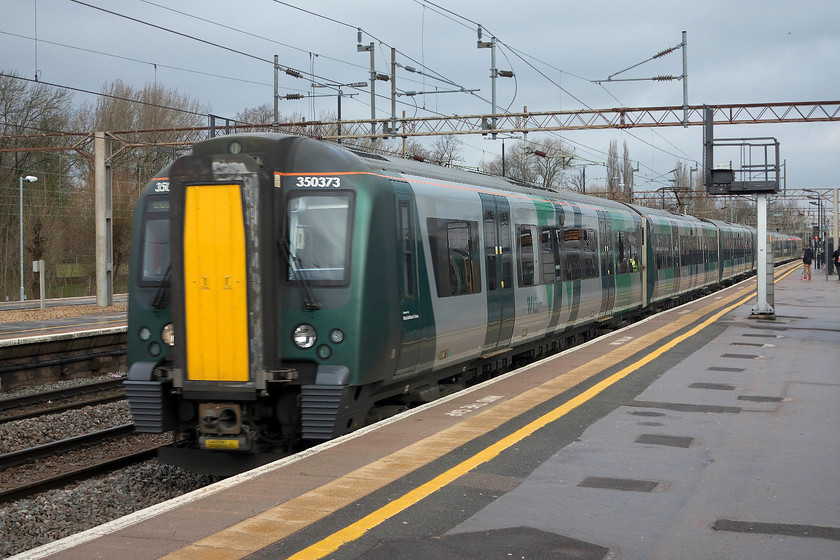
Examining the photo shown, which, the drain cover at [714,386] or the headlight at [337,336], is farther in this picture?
the drain cover at [714,386]

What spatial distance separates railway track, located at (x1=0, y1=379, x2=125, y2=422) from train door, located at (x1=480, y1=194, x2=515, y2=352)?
20.8 feet

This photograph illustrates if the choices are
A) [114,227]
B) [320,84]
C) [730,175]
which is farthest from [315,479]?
[114,227]

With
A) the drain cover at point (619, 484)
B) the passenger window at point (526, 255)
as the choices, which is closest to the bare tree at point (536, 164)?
the passenger window at point (526, 255)

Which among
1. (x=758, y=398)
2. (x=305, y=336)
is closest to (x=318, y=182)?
(x=305, y=336)

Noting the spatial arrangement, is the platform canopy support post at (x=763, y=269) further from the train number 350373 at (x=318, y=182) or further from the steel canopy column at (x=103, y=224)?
the steel canopy column at (x=103, y=224)

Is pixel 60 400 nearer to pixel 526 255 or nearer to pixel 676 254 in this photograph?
pixel 526 255

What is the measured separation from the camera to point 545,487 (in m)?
6.71

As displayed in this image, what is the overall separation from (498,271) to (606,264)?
26.1ft

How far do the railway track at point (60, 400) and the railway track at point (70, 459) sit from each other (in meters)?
1.91

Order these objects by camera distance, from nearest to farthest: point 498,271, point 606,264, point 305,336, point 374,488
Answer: point 374,488 < point 305,336 < point 498,271 < point 606,264

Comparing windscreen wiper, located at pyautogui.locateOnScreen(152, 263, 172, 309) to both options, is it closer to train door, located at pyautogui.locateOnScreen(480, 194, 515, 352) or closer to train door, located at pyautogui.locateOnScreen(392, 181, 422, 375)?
train door, located at pyautogui.locateOnScreen(392, 181, 422, 375)

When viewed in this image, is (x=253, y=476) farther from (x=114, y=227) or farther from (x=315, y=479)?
(x=114, y=227)

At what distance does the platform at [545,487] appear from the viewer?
17.8 ft

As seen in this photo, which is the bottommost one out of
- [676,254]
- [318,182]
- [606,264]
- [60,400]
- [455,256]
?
[60,400]
